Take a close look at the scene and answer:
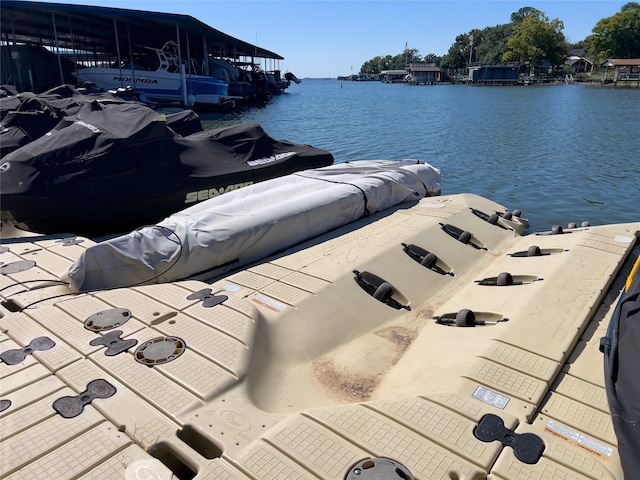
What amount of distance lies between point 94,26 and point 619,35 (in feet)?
285

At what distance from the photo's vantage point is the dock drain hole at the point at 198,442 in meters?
2.95

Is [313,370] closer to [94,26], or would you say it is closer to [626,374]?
[626,374]

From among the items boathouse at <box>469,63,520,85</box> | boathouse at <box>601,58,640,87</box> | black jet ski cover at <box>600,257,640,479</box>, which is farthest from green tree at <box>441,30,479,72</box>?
black jet ski cover at <box>600,257,640,479</box>

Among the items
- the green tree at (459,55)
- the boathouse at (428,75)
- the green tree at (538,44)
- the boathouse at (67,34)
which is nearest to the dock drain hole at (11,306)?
the boathouse at (67,34)

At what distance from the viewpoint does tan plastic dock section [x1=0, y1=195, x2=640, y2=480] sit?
281 centimetres

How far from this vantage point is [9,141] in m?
8.67

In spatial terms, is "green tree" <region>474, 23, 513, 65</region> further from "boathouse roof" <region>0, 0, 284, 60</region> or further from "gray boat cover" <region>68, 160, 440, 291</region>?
"gray boat cover" <region>68, 160, 440, 291</region>

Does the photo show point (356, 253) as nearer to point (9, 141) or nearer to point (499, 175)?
point (9, 141)

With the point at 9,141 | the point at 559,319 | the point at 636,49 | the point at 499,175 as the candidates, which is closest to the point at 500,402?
the point at 559,319

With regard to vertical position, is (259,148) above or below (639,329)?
above

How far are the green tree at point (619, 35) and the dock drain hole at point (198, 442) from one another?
104 metres

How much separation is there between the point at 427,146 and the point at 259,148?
586 inches

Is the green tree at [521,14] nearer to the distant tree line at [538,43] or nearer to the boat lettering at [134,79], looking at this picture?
the distant tree line at [538,43]

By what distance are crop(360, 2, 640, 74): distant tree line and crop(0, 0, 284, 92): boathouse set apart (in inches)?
2897
